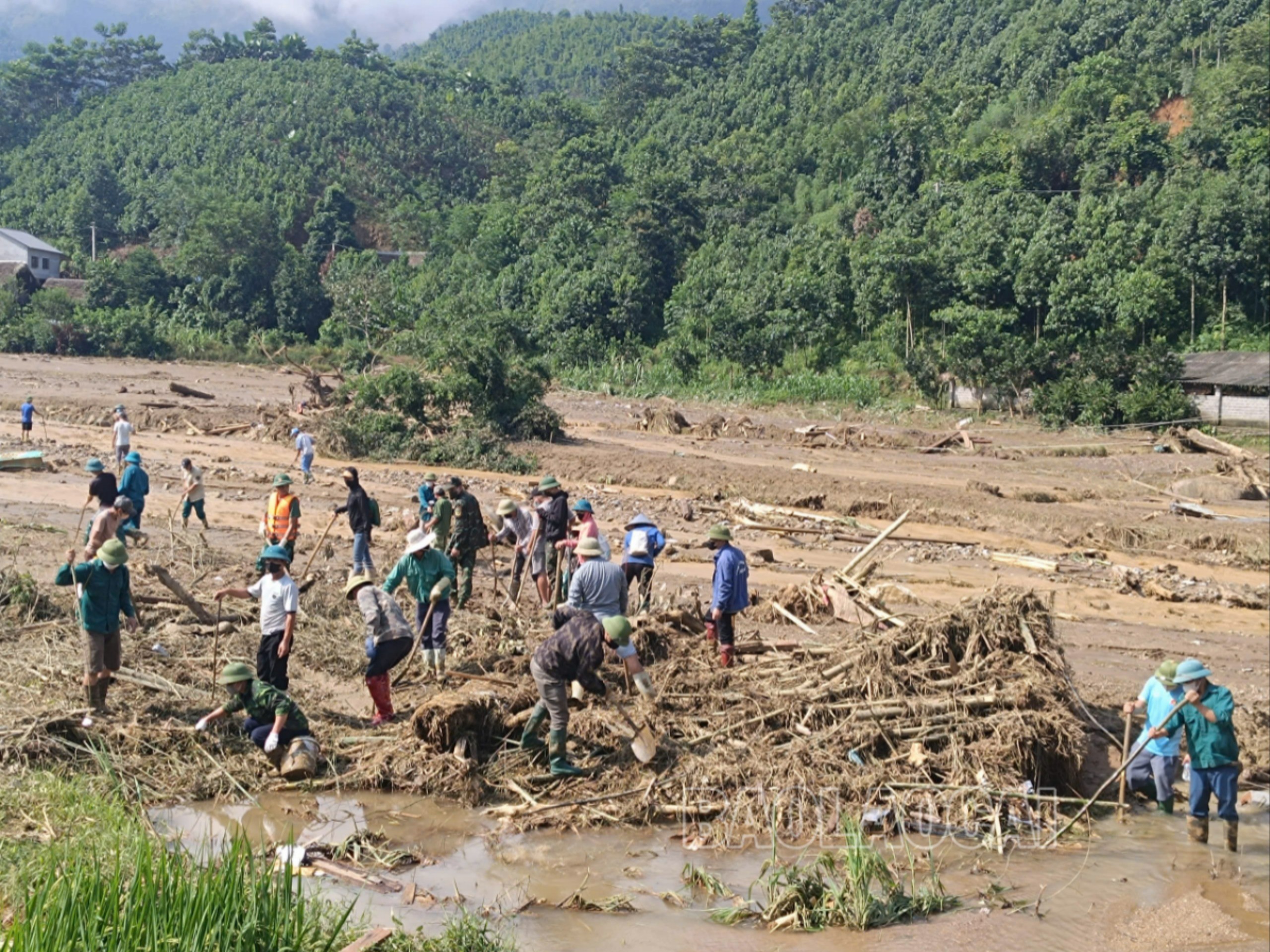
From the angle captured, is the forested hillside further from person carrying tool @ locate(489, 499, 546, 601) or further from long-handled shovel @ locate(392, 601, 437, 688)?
long-handled shovel @ locate(392, 601, 437, 688)

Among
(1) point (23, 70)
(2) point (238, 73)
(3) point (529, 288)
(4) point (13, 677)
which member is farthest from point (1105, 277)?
(1) point (23, 70)

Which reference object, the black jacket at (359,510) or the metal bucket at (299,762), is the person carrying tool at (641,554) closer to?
the black jacket at (359,510)

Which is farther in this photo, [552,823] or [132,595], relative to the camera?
[132,595]

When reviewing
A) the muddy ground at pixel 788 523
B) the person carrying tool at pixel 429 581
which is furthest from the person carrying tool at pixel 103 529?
the person carrying tool at pixel 429 581

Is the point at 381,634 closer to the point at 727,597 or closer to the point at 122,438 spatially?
the point at 727,597

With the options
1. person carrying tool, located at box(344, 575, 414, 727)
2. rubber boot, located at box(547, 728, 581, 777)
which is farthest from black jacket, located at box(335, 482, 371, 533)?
rubber boot, located at box(547, 728, 581, 777)

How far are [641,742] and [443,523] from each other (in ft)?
16.5

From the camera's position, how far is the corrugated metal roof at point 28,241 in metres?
63.8

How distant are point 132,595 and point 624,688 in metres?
4.95

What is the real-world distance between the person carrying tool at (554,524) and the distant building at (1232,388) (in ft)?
84.7

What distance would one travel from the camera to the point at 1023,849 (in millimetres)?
8516

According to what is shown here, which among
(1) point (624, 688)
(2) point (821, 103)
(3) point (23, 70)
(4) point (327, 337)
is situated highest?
(3) point (23, 70)

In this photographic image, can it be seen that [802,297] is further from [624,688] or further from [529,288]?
[624,688]

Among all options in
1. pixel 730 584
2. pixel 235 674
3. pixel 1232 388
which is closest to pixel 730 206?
pixel 1232 388
